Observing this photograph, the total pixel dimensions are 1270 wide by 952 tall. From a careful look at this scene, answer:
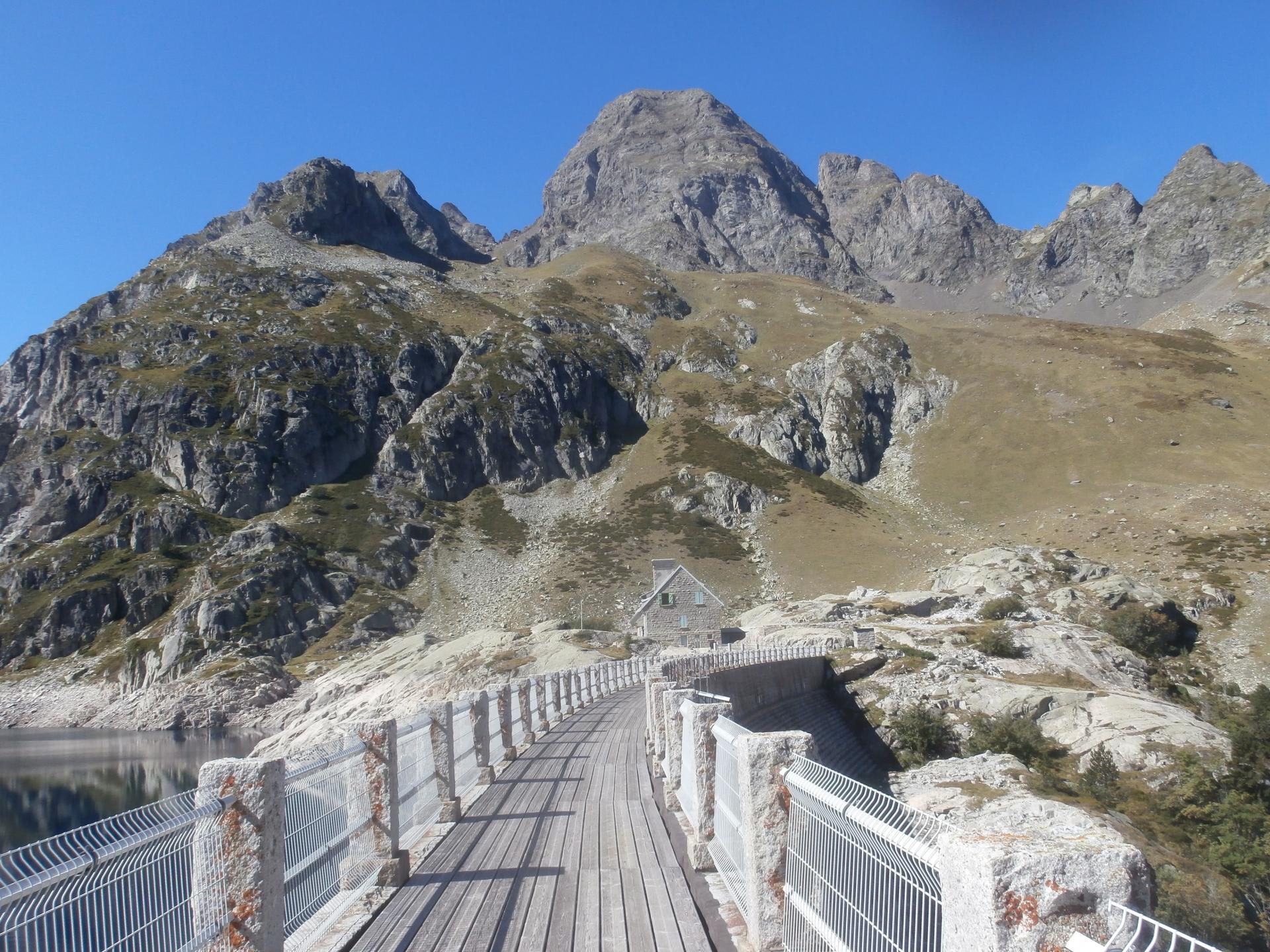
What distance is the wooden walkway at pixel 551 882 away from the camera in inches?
278

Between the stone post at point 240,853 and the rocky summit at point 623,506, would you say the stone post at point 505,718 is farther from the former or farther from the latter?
the rocky summit at point 623,506

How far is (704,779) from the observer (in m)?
8.62

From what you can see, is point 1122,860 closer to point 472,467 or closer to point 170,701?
point 170,701

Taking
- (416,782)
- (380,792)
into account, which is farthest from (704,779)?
(416,782)

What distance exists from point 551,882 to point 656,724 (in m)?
7.73

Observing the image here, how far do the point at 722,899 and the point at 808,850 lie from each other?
281 cm

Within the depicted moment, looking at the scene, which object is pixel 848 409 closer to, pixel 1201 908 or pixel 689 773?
pixel 1201 908

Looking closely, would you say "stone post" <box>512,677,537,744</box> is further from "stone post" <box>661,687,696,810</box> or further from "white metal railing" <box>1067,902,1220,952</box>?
"white metal railing" <box>1067,902,1220,952</box>

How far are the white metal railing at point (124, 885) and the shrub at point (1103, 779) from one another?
2901 centimetres

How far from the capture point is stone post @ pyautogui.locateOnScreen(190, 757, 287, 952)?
535 cm

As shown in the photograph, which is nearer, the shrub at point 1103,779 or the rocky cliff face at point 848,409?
the shrub at point 1103,779

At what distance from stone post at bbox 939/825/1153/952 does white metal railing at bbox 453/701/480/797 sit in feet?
32.8

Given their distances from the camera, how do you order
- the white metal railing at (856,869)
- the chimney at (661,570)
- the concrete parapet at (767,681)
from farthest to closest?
→ the chimney at (661,570) < the concrete parapet at (767,681) < the white metal railing at (856,869)

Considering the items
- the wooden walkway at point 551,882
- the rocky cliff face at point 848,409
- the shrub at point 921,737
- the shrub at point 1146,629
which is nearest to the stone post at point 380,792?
the wooden walkway at point 551,882
